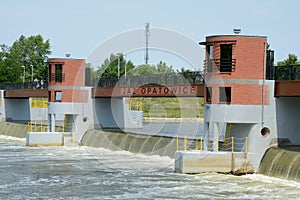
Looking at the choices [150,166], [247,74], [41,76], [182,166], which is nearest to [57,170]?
[150,166]

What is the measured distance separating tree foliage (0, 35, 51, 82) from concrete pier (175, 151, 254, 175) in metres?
74.9

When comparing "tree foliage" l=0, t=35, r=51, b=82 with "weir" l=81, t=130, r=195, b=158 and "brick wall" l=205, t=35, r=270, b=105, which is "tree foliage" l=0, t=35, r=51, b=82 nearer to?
"weir" l=81, t=130, r=195, b=158

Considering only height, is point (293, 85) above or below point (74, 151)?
above

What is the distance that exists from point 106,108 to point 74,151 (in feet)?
30.3

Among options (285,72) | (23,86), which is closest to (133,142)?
(285,72)

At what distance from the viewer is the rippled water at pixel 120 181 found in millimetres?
25797

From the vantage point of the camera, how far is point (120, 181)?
1177 inches

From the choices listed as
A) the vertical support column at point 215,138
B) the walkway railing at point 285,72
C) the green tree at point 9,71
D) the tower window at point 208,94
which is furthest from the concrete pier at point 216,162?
the green tree at point 9,71

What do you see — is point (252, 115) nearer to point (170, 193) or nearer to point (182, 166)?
point (182, 166)

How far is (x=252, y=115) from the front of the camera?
30891 millimetres

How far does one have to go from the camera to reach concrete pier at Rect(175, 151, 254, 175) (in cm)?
3045

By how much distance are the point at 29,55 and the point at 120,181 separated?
79436mm

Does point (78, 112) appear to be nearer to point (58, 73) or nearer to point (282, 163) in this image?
point (58, 73)

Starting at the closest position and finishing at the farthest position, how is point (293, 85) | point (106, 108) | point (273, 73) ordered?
point (293, 85) → point (273, 73) → point (106, 108)
